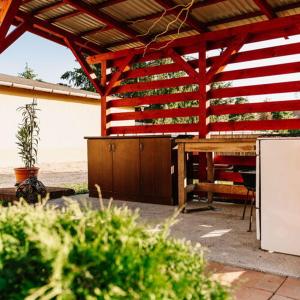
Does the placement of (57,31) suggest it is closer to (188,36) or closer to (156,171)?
(188,36)

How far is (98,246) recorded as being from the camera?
93 cm

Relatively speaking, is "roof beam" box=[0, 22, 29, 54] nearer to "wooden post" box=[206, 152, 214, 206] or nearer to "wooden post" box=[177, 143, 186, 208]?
"wooden post" box=[177, 143, 186, 208]

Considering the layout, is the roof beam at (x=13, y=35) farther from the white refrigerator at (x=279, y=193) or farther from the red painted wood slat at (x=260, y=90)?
the white refrigerator at (x=279, y=193)

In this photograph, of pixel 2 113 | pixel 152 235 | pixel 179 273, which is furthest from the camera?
pixel 2 113

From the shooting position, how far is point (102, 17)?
19.1 ft

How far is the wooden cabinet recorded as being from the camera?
5.83 meters

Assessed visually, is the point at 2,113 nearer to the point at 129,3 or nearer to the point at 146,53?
the point at 146,53

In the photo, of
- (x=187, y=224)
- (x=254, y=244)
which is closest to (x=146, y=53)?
(x=187, y=224)

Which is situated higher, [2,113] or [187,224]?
[2,113]

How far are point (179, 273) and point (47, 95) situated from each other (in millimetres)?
13353

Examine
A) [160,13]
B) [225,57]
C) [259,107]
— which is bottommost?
[259,107]

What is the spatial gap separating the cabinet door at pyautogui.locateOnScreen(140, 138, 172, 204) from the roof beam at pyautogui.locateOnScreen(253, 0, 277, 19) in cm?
244

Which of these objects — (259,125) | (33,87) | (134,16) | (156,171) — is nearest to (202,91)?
(259,125)

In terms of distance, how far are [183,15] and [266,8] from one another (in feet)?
4.29
